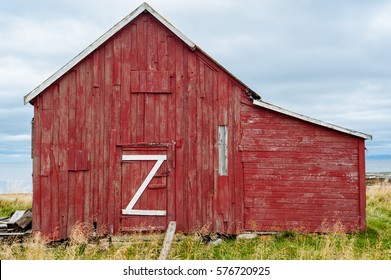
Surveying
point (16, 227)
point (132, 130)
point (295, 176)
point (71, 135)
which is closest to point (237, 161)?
point (295, 176)

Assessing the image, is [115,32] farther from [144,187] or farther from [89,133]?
[144,187]

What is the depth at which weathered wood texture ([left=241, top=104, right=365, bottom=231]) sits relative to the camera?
38.9ft

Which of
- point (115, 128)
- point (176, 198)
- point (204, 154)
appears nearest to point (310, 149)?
point (204, 154)

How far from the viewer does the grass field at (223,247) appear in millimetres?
9141

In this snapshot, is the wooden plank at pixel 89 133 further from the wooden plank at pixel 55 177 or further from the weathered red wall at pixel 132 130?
the wooden plank at pixel 55 177

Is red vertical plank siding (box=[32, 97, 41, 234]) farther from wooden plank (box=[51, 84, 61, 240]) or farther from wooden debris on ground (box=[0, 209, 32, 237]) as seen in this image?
wooden debris on ground (box=[0, 209, 32, 237])

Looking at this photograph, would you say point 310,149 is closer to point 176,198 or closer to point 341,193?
point 341,193

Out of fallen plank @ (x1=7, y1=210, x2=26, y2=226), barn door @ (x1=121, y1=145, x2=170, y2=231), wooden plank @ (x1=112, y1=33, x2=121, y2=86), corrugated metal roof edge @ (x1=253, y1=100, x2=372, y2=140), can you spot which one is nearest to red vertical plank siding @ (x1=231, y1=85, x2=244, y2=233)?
corrugated metal roof edge @ (x1=253, y1=100, x2=372, y2=140)

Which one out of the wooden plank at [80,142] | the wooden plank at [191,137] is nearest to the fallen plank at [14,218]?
the wooden plank at [80,142]

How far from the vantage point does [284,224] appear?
1184 centimetres

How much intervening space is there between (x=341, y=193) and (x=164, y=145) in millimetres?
5151

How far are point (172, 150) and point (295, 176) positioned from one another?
11.6 feet

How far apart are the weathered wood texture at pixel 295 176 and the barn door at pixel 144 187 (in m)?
2.32

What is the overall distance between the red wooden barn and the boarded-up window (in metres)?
0.03
